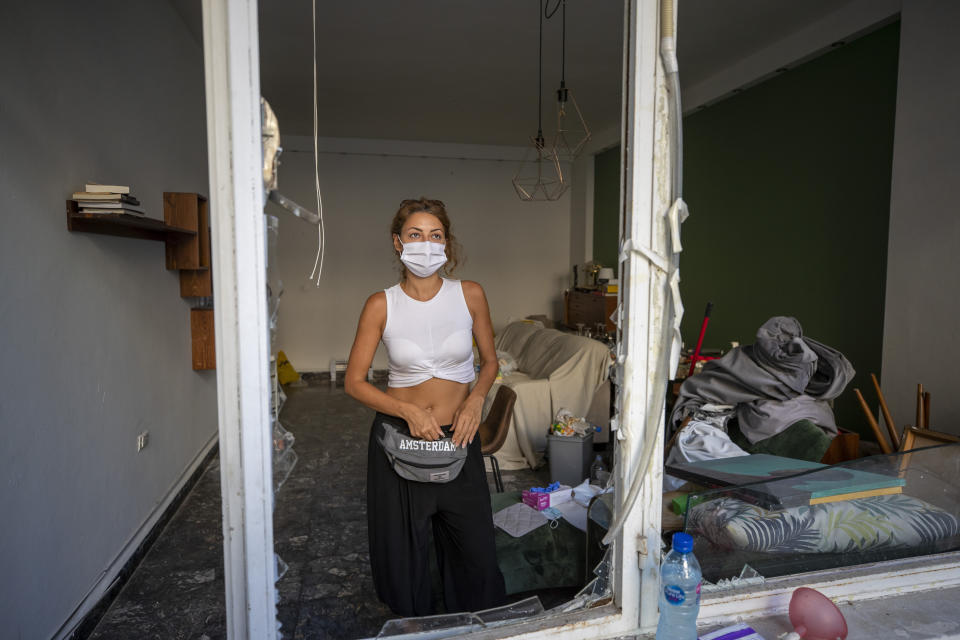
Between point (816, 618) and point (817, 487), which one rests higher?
point (817, 487)

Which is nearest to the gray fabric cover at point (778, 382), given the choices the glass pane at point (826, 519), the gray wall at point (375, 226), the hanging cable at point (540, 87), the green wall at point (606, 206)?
the glass pane at point (826, 519)

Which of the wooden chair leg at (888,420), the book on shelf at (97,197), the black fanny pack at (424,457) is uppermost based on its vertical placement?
the book on shelf at (97,197)

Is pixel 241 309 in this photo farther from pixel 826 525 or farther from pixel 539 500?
pixel 539 500

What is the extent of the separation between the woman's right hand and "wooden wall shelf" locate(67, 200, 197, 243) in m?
1.46

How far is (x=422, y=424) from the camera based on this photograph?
179 centimetres

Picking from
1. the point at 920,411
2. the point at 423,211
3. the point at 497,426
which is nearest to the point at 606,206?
the point at 497,426

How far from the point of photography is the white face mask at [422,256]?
1844 mm

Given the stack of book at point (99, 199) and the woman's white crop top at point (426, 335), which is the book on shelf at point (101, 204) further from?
the woman's white crop top at point (426, 335)

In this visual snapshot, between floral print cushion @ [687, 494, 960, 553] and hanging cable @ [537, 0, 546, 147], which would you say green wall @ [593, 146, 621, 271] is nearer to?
hanging cable @ [537, 0, 546, 147]

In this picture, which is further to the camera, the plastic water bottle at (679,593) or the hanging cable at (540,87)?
the hanging cable at (540,87)

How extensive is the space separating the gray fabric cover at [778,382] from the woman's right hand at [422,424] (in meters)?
1.69

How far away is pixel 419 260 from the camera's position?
72.9 inches

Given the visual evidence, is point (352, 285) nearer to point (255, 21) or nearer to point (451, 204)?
point (451, 204)

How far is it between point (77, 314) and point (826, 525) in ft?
8.51
